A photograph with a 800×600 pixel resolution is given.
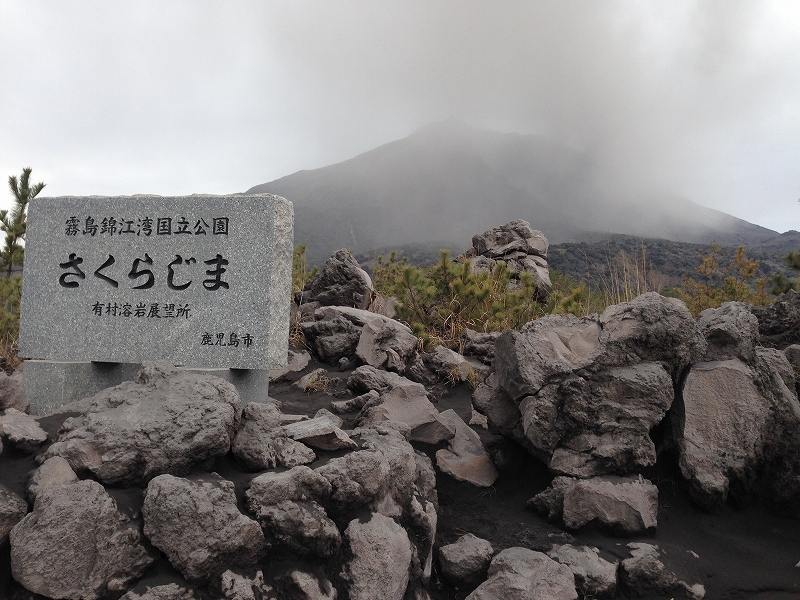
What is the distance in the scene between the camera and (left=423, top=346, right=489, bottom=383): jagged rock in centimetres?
545

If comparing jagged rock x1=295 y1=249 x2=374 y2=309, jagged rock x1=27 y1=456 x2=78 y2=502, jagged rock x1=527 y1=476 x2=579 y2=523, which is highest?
jagged rock x1=295 y1=249 x2=374 y2=309

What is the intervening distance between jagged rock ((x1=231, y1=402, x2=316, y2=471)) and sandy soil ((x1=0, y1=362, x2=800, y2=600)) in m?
0.07

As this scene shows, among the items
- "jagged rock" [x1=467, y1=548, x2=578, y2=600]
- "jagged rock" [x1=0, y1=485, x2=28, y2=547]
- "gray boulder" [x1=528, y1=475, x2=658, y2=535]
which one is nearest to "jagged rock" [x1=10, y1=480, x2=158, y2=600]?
"jagged rock" [x1=0, y1=485, x2=28, y2=547]

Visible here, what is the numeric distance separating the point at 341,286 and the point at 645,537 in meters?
5.13

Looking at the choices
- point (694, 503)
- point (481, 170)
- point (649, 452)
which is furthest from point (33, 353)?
point (481, 170)

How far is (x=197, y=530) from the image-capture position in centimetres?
243

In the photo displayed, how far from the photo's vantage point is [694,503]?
3547 millimetres

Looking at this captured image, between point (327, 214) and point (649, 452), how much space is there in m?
52.0

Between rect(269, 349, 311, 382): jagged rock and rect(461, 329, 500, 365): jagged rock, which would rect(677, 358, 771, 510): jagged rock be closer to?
rect(461, 329, 500, 365): jagged rock

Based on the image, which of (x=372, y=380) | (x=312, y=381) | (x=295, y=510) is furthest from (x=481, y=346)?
(x=295, y=510)

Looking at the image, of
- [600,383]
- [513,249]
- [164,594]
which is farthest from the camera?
[513,249]

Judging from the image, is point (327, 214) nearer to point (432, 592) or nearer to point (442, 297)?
point (442, 297)

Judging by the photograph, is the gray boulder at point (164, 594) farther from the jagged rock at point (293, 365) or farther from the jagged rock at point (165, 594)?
the jagged rock at point (293, 365)

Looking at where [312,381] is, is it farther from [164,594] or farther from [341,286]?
[164,594]
